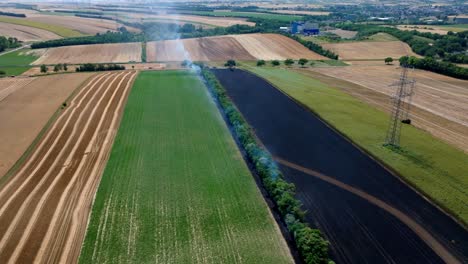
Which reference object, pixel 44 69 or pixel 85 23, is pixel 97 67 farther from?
pixel 85 23

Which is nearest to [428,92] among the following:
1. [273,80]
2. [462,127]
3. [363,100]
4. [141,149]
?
[363,100]

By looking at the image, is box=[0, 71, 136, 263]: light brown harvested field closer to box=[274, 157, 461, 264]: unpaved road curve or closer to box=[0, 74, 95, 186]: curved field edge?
box=[0, 74, 95, 186]: curved field edge

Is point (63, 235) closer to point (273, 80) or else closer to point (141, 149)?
point (141, 149)

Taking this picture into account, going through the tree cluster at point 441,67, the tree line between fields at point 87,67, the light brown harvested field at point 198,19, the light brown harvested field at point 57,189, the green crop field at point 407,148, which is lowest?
the light brown harvested field at point 57,189

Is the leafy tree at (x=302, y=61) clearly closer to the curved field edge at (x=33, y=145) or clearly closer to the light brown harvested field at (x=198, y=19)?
the curved field edge at (x=33, y=145)

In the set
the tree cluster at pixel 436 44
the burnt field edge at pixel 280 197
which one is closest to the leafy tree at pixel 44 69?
the burnt field edge at pixel 280 197

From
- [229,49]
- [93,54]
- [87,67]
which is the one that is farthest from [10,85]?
[229,49]

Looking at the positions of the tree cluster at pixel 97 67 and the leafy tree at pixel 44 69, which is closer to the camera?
the leafy tree at pixel 44 69
